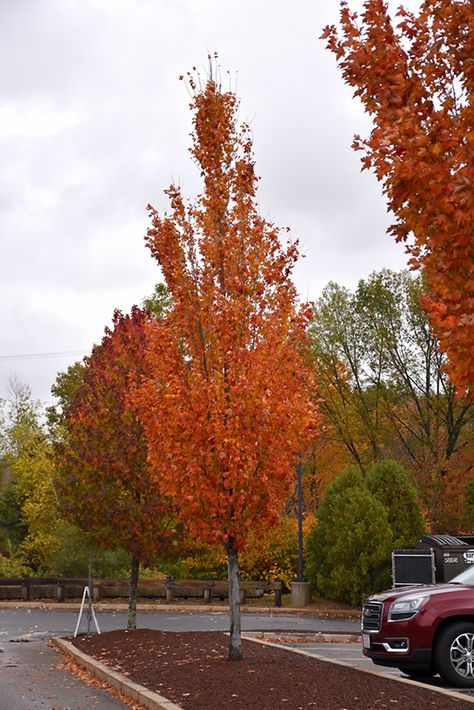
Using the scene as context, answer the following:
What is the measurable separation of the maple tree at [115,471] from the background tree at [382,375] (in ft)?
62.3

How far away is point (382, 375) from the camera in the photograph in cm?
3688

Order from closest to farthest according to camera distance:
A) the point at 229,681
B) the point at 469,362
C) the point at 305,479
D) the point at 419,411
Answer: the point at 469,362, the point at 229,681, the point at 419,411, the point at 305,479

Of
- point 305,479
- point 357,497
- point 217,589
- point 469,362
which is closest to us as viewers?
point 469,362

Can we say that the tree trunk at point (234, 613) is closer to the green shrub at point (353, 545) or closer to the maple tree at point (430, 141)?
the maple tree at point (430, 141)

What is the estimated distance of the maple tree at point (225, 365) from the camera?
458 inches

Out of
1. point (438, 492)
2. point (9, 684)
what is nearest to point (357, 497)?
point (438, 492)

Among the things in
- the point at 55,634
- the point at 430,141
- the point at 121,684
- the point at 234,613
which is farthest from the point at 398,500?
the point at 430,141

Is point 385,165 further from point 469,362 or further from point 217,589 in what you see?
point 217,589

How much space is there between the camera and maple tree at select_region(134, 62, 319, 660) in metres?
11.6

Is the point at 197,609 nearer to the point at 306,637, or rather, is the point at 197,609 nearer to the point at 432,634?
the point at 306,637

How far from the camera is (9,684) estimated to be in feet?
39.6

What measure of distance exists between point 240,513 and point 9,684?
3812 millimetres

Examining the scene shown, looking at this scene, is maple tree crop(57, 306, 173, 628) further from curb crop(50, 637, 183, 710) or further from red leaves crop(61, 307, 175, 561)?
curb crop(50, 637, 183, 710)

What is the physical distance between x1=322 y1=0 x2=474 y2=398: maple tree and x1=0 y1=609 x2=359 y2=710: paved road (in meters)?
6.50
